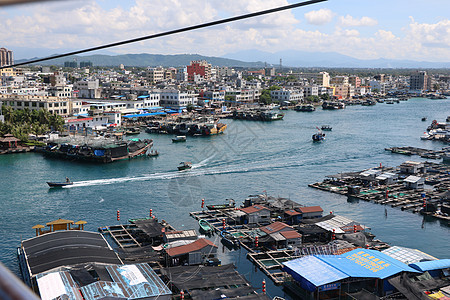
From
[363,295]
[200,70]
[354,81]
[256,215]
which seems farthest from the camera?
[200,70]

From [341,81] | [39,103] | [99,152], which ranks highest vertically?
[341,81]

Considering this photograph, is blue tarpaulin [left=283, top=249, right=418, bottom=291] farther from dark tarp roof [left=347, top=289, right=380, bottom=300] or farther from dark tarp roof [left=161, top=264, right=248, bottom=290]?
dark tarp roof [left=161, top=264, right=248, bottom=290]

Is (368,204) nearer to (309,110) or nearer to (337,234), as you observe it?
(337,234)

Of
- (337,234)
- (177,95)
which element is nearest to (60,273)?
(337,234)

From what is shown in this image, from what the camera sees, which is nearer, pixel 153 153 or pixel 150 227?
pixel 150 227

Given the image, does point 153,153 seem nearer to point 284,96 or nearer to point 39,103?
point 39,103

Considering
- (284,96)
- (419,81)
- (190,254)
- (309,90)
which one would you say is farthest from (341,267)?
(419,81)
